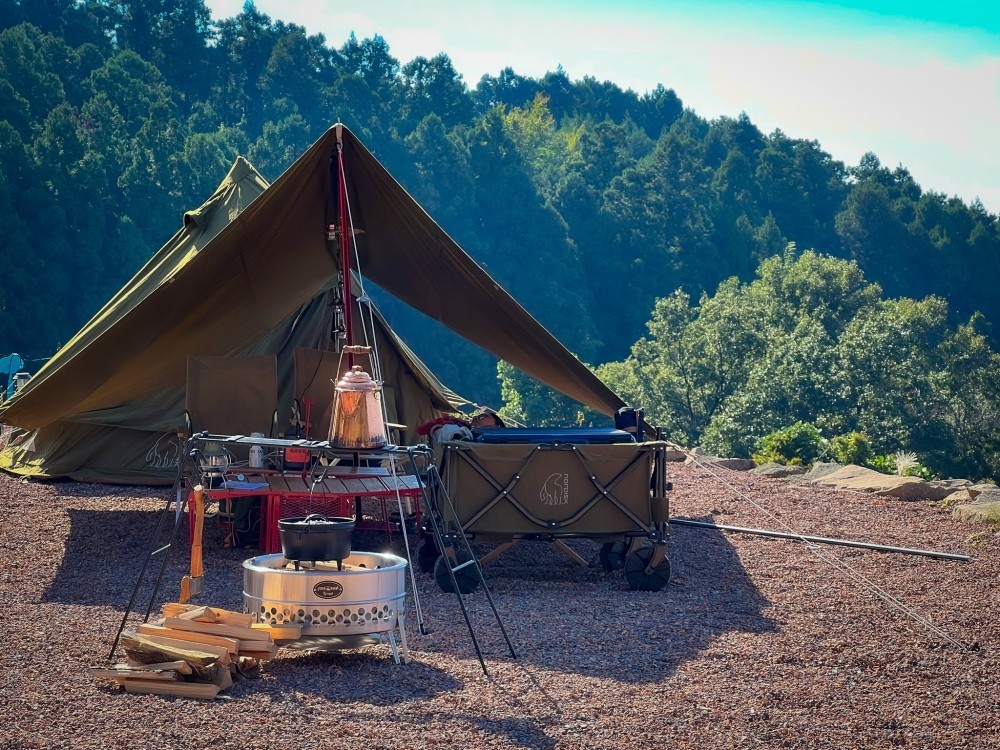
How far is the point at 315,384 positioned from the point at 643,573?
2969mm

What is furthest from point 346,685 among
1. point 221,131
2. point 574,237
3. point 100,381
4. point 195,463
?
point 574,237

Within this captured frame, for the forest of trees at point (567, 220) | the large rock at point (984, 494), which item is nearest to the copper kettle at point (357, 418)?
the large rock at point (984, 494)

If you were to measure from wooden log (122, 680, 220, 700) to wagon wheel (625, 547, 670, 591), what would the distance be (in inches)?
111

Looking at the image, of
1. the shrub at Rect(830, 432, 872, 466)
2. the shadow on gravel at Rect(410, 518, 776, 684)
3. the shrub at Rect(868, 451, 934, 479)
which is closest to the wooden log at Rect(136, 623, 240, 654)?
the shadow on gravel at Rect(410, 518, 776, 684)

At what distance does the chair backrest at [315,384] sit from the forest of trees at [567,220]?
22.0m

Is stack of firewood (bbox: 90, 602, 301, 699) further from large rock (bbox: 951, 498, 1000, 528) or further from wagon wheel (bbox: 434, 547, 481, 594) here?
large rock (bbox: 951, 498, 1000, 528)

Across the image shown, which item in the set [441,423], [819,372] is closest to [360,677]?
[441,423]

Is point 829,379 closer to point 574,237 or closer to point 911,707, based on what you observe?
point 574,237

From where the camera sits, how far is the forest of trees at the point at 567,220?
31.3m

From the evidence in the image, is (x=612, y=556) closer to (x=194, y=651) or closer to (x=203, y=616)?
(x=203, y=616)

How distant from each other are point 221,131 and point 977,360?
27119mm

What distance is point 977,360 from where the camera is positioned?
1449 inches

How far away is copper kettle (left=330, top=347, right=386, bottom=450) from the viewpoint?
16.3ft

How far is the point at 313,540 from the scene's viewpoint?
4.76 metres
